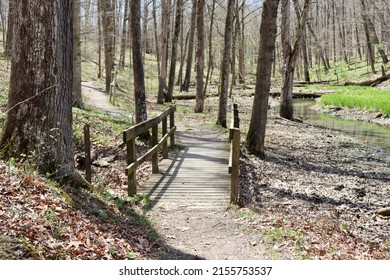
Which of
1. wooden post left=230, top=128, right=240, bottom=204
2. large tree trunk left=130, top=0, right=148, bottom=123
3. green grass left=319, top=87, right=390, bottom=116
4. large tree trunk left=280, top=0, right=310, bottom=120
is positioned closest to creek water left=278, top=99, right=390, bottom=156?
green grass left=319, top=87, right=390, bottom=116

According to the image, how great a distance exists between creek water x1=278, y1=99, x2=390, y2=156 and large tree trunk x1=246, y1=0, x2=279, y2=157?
5190 mm

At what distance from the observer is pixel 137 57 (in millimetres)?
11688

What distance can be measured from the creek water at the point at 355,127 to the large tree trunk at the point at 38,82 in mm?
11529

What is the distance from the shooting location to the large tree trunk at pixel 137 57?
37.6 ft

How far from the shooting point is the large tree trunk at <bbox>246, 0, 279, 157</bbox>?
11.1 m

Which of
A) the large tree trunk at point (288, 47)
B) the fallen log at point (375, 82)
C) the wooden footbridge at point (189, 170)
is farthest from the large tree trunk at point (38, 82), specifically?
the fallen log at point (375, 82)

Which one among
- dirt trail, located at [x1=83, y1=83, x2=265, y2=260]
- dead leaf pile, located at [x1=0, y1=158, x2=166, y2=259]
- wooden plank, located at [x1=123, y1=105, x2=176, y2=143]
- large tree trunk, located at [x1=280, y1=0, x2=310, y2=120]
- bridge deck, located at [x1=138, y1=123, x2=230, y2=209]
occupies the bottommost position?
dirt trail, located at [x1=83, y1=83, x2=265, y2=260]

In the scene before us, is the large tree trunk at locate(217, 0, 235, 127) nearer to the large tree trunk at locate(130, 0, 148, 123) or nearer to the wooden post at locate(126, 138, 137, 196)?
the large tree trunk at locate(130, 0, 148, 123)

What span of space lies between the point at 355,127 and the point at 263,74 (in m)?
11.4

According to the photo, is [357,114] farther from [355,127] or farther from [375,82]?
[375,82]

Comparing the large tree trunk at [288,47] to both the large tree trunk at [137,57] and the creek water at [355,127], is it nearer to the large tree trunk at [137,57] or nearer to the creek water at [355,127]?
the creek water at [355,127]

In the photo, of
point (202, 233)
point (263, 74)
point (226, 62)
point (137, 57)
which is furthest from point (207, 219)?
point (226, 62)

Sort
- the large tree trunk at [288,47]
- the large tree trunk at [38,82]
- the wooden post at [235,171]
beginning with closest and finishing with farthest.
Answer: the large tree trunk at [38,82] → the wooden post at [235,171] → the large tree trunk at [288,47]

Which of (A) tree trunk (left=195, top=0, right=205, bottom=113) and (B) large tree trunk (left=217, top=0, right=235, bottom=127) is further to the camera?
(A) tree trunk (left=195, top=0, right=205, bottom=113)
